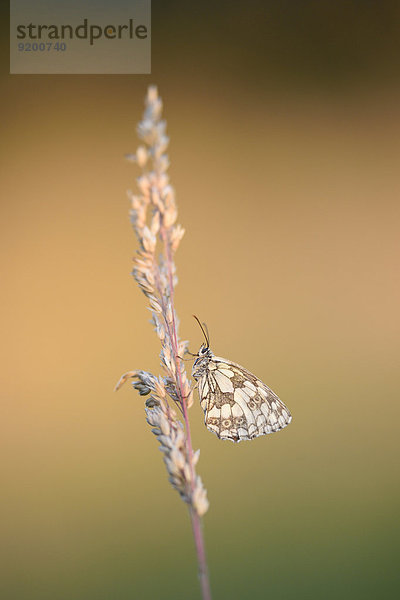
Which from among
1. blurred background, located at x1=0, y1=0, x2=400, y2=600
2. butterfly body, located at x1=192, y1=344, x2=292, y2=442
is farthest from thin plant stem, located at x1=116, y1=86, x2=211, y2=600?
blurred background, located at x1=0, y1=0, x2=400, y2=600

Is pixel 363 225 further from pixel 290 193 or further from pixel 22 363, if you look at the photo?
pixel 22 363

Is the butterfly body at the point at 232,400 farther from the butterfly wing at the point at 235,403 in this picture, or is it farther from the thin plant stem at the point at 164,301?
the thin plant stem at the point at 164,301

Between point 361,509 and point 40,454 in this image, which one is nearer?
point 361,509

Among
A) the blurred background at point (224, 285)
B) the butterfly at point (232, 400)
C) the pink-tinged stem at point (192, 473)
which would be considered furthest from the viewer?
the blurred background at point (224, 285)

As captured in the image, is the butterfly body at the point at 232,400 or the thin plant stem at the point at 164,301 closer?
the thin plant stem at the point at 164,301

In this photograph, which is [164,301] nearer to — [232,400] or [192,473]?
[192,473]

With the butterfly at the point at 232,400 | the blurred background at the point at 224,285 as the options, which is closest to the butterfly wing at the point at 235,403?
the butterfly at the point at 232,400

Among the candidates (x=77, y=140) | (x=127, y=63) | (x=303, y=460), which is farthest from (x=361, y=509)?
(x=127, y=63)
